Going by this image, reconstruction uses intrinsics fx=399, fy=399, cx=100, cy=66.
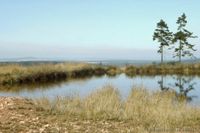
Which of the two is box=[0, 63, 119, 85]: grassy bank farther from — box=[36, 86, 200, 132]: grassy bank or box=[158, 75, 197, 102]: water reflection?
box=[36, 86, 200, 132]: grassy bank

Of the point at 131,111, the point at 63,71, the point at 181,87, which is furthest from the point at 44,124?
the point at 63,71

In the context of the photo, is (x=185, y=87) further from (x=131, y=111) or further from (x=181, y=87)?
(x=131, y=111)

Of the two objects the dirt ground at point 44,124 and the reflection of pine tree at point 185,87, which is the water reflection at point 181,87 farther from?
the dirt ground at point 44,124

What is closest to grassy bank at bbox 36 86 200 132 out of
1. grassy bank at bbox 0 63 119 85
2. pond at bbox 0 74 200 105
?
pond at bbox 0 74 200 105

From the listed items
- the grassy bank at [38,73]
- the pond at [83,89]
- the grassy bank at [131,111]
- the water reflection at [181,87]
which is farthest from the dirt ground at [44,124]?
the grassy bank at [38,73]

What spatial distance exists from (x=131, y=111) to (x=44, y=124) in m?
3.19

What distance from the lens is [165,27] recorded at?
54.8 meters

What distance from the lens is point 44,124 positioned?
10.1m

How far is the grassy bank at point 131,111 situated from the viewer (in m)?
10.9

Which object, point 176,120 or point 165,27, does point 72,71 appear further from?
point 176,120

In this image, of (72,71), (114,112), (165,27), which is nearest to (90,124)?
(114,112)

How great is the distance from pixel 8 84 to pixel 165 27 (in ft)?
102

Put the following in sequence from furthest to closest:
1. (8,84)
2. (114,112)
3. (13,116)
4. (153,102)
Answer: (8,84) → (153,102) → (114,112) → (13,116)

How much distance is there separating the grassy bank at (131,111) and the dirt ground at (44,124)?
30 centimetres
